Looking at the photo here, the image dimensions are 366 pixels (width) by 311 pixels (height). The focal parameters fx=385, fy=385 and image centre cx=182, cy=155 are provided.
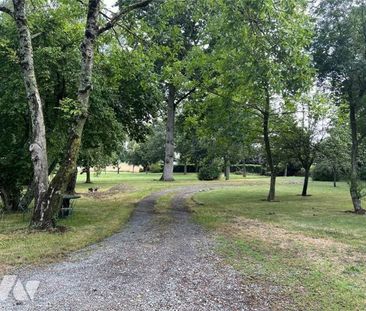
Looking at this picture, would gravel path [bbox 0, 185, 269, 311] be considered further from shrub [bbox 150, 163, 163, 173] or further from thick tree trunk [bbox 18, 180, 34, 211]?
shrub [bbox 150, 163, 163, 173]

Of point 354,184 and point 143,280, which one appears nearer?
point 143,280

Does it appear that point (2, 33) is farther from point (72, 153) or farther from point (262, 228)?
point (262, 228)

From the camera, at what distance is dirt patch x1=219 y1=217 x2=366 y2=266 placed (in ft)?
24.2

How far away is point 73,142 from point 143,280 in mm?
4990

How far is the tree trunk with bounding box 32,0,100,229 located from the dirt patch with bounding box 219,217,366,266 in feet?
13.5

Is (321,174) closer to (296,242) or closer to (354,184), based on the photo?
(354,184)

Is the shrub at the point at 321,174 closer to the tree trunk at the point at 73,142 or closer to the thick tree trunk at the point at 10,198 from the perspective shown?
the thick tree trunk at the point at 10,198

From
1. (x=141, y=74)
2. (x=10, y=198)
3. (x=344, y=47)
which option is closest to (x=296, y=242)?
(x=141, y=74)

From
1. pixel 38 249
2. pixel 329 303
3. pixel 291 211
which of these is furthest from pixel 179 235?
pixel 291 211

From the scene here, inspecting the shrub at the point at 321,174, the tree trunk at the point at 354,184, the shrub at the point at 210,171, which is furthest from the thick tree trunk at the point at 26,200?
the shrub at the point at 321,174

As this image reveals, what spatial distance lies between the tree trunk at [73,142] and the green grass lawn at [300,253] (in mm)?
3944

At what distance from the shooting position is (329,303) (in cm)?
482

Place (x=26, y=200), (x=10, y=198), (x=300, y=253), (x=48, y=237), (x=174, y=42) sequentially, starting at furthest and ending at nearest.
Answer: (x=10, y=198)
(x=26, y=200)
(x=174, y=42)
(x=48, y=237)
(x=300, y=253)

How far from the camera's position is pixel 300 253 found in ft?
24.7
